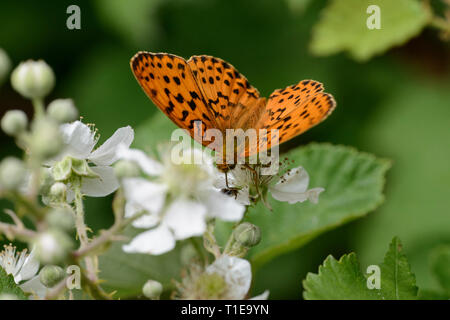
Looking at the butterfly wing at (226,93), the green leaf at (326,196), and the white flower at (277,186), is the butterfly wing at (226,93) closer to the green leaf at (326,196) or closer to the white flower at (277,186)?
the white flower at (277,186)

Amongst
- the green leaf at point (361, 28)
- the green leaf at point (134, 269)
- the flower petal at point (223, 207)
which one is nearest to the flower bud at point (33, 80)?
the flower petal at point (223, 207)

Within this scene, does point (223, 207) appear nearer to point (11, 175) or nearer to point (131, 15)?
point (11, 175)

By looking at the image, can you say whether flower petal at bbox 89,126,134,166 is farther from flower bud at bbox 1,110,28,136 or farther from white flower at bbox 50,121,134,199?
flower bud at bbox 1,110,28,136

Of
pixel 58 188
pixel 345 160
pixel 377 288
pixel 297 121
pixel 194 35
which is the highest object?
pixel 194 35

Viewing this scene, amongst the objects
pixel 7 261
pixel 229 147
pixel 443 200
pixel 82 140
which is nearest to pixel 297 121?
pixel 229 147

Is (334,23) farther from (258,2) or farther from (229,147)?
A: (229,147)

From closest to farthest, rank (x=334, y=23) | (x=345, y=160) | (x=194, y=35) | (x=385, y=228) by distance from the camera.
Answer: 1. (x=345, y=160)
2. (x=334, y=23)
3. (x=385, y=228)
4. (x=194, y=35)
